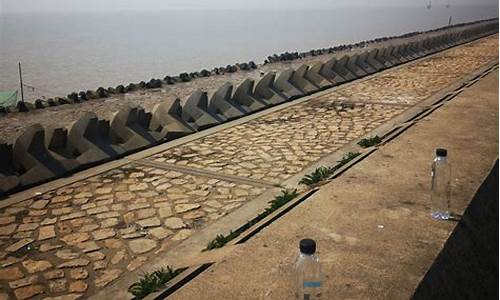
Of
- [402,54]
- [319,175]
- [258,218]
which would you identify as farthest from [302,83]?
[402,54]

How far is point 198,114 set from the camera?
10.9m

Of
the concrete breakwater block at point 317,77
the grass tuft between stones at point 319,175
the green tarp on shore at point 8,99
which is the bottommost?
the green tarp on shore at point 8,99

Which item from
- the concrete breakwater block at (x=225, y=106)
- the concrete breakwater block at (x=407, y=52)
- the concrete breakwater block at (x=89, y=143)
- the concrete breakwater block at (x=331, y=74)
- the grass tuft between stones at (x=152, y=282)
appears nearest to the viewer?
the grass tuft between stones at (x=152, y=282)

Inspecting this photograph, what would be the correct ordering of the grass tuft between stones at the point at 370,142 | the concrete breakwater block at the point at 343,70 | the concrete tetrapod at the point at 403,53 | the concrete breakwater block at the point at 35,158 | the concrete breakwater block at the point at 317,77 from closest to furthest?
1. the concrete breakwater block at the point at 35,158
2. the grass tuft between stones at the point at 370,142
3. the concrete breakwater block at the point at 317,77
4. the concrete breakwater block at the point at 343,70
5. the concrete tetrapod at the point at 403,53

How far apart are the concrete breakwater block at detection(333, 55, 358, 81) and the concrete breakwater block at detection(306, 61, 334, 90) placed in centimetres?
145

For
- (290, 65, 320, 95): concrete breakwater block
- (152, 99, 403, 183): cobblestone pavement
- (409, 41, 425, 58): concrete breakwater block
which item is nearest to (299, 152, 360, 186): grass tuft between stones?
(152, 99, 403, 183): cobblestone pavement

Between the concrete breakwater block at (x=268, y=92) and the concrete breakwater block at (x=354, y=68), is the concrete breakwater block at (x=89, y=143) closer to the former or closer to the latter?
the concrete breakwater block at (x=268, y=92)

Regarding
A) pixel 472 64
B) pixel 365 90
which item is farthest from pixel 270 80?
pixel 472 64

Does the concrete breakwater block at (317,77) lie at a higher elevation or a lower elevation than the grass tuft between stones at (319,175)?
higher

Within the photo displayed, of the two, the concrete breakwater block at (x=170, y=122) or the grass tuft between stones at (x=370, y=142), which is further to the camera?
the concrete breakwater block at (x=170, y=122)

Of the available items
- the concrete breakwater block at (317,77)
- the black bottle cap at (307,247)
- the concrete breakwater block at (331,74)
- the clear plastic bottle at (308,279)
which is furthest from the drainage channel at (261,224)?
the concrete breakwater block at (331,74)

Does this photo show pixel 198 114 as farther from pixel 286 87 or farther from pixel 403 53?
pixel 403 53

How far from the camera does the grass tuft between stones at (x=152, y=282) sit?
4035 millimetres

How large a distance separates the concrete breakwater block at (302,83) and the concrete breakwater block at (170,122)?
553cm
